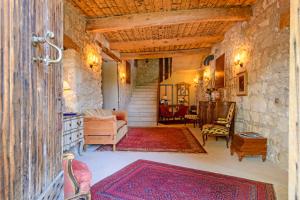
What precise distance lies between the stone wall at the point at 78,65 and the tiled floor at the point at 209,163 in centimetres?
110

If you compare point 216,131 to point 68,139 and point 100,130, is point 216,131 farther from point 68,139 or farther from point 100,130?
point 68,139

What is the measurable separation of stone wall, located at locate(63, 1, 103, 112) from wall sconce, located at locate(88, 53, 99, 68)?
0.19 ft

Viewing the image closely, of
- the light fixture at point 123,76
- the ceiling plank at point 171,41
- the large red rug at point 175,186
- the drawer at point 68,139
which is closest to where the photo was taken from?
the large red rug at point 175,186

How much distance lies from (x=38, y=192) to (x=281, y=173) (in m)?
3.19

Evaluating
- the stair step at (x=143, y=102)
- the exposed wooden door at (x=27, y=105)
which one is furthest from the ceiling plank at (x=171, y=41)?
the exposed wooden door at (x=27, y=105)

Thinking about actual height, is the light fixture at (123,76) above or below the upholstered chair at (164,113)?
above

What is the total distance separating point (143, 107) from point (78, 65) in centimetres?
527

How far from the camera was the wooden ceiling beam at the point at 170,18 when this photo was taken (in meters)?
4.10

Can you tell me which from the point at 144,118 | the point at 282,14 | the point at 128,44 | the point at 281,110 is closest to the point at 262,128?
the point at 281,110

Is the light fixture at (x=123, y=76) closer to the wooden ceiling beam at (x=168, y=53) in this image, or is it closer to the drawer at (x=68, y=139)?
the wooden ceiling beam at (x=168, y=53)

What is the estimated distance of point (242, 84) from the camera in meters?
4.50

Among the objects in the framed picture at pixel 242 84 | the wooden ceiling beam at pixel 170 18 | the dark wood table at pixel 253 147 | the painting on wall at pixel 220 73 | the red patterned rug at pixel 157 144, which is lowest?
the red patterned rug at pixel 157 144

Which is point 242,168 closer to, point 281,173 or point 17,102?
point 281,173

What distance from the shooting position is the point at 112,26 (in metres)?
4.38
